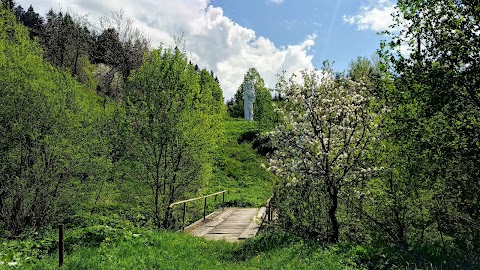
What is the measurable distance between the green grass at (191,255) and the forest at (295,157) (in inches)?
3.1

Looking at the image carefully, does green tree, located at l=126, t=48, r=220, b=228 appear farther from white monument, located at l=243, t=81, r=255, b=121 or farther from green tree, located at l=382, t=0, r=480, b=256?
white monument, located at l=243, t=81, r=255, b=121

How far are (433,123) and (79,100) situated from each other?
1328 cm

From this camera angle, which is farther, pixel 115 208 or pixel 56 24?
pixel 56 24

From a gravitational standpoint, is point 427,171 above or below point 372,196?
above

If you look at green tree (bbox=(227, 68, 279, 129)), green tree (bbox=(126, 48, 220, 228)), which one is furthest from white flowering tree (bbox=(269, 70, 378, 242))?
green tree (bbox=(227, 68, 279, 129))

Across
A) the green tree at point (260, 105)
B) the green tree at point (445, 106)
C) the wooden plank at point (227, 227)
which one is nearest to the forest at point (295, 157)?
the green tree at point (445, 106)

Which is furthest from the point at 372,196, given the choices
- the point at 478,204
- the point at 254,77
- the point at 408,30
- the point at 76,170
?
the point at 254,77

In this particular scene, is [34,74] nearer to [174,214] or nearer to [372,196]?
[174,214]

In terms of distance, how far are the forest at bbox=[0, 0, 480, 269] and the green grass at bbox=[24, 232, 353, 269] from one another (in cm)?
8

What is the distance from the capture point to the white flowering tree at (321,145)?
359 inches

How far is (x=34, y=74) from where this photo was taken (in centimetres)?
1370

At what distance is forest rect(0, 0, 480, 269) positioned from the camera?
7078 millimetres

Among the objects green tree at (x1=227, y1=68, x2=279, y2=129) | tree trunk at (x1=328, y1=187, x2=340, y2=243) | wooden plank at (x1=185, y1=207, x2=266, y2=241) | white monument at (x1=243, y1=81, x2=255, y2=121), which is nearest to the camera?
tree trunk at (x1=328, y1=187, x2=340, y2=243)

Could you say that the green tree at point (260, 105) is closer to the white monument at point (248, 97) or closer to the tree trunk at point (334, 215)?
the white monument at point (248, 97)
